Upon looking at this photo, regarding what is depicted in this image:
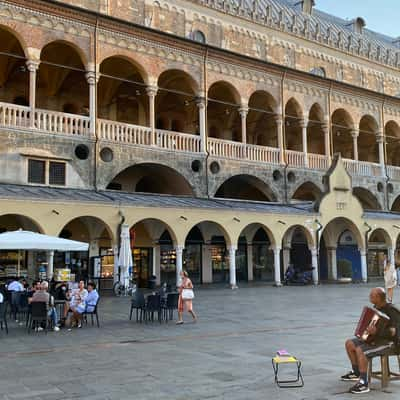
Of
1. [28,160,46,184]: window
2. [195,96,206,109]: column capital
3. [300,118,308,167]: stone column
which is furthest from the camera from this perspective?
[300,118,308,167]: stone column

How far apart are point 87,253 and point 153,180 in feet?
21.8

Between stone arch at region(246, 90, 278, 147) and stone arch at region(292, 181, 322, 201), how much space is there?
3.53 m

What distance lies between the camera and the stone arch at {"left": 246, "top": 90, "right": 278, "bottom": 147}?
3622 centimetres

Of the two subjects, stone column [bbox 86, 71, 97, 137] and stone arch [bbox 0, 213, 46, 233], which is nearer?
stone arch [bbox 0, 213, 46, 233]

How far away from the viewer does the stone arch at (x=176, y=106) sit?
31.5 metres

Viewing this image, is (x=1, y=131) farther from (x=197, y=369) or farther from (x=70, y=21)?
(x=197, y=369)

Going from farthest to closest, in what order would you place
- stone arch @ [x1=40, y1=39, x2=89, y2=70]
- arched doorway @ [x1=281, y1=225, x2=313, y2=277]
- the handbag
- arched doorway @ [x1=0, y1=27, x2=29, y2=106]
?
arched doorway @ [x1=281, y1=225, x2=313, y2=277] < arched doorway @ [x1=0, y1=27, x2=29, y2=106] < stone arch @ [x1=40, y1=39, x2=89, y2=70] < the handbag

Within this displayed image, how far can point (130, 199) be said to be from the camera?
945 inches

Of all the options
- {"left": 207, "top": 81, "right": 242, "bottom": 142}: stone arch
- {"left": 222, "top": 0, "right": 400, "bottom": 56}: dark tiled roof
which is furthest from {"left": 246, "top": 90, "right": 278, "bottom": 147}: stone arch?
{"left": 222, "top": 0, "right": 400, "bottom": 56}: dark tiled roof

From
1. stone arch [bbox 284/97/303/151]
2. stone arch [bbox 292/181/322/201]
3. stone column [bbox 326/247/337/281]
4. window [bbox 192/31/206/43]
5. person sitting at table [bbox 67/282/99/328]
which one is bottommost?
person sitting at table [bbox 67/282/99/328]

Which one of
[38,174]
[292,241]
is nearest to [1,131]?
[38,174]

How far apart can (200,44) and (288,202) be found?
10.4 metres

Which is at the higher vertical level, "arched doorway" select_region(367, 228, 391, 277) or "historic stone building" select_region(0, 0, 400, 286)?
"historic stone building" select_region(0, 0, 400, 286)

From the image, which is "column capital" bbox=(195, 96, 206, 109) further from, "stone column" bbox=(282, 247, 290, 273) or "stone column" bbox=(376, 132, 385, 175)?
"stone column" bbox=(376, 132, 385, 175)
